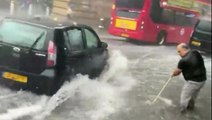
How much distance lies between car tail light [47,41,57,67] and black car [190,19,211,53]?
1390cm

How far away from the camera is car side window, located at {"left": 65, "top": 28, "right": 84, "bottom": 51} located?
898 centimetres

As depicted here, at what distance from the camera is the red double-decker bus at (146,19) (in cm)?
2209

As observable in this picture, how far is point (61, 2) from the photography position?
77.5 feet

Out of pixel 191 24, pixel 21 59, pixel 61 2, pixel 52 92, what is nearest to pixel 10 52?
pixel 21 59

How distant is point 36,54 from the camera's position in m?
8.42

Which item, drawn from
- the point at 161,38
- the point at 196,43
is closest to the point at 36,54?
the point at 196,43

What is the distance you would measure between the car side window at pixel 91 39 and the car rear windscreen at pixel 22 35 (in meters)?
1.49

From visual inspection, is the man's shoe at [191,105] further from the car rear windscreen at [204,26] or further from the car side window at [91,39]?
the car rear windscreen at [204,26]

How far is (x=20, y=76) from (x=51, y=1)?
15.8 meters

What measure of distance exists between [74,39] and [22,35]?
1065mm

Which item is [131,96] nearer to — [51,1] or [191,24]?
[51,1]

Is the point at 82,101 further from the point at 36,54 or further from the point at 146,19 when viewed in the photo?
the point at 146,19

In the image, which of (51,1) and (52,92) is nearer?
(52,92)

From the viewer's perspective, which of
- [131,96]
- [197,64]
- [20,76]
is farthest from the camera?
[131,96]
